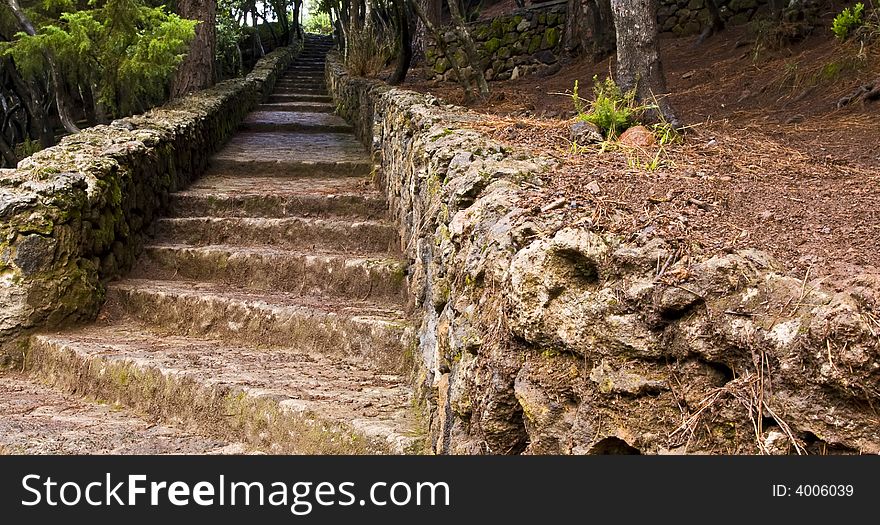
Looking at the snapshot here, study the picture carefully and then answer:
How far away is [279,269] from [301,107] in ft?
27.0

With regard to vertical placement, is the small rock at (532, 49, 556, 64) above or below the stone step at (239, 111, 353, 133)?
above

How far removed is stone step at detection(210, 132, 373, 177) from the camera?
A: 8203 millimetres

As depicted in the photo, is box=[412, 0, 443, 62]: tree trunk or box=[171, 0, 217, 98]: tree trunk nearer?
box=[171, 0, 217, 98]: tree trunk

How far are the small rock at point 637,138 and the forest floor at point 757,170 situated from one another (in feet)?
0.32

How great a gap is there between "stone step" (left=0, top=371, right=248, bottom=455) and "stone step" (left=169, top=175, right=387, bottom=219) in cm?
230

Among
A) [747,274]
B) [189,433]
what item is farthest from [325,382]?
[747,274]

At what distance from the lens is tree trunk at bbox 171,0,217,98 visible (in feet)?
34.8

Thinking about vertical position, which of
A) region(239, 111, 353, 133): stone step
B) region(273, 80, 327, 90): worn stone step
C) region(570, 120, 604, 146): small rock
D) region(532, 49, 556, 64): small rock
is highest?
region(532, 49, 556, 64): small rock

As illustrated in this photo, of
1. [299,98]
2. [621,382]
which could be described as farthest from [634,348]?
[299,98]

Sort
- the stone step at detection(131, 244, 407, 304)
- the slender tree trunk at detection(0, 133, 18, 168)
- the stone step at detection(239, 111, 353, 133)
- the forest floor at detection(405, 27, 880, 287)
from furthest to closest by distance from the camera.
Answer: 1. the slender tree trunk at detection(0, 133, 18, 168)
2. the stone step at detection(239, 111, 353, 133)
3. the stone step at detection(131, 244, 407, 304)
4. the forest floor at detection(405, 27, 880, 287)

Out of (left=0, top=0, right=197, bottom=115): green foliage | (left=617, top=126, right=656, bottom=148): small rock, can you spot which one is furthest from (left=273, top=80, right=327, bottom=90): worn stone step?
(left=617, top=126, right=656, bottom=148): small rock

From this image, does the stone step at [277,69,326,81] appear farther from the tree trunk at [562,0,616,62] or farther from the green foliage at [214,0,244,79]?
the tree trunk at [562,0,616,62]

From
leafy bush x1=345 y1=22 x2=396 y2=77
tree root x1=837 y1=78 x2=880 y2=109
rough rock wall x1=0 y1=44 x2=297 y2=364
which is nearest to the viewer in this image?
rough rock wall x1=0 y1=44 x2=297 y2=364

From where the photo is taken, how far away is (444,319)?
3541 mm
